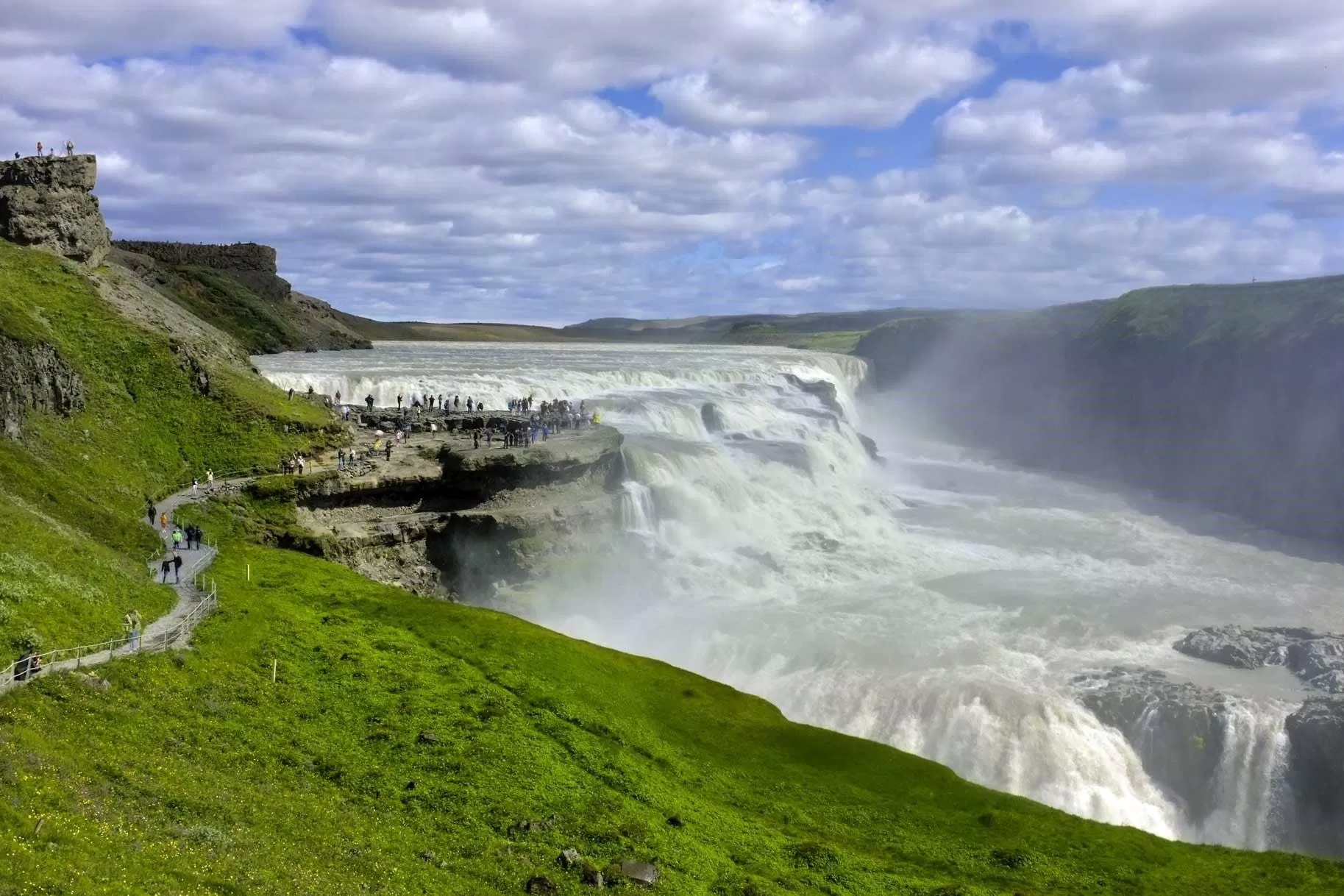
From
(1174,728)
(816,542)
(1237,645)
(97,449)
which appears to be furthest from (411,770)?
(816,542)

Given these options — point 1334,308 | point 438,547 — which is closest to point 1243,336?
point 1334,308

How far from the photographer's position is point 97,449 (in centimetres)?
4756

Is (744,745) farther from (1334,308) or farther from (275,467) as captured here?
(1334,308)

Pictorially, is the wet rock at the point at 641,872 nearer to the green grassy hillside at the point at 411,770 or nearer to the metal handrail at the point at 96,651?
the green grassy hillside at the point at 411,770

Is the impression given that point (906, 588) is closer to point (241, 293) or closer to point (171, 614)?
point (171, 614)

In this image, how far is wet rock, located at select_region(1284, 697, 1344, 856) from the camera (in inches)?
1411

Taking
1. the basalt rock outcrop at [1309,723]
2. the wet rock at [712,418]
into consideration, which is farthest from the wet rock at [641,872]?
the wet rock at [712,418]

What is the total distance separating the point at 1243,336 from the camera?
10394cm

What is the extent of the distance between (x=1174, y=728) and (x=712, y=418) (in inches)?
1934

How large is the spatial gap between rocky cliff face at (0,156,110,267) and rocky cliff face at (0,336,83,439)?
16.2 meters

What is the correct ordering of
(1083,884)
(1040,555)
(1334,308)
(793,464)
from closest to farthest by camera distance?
(1083,884) < (1040,555) < (793,464) < (1334,308)

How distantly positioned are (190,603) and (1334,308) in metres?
99.4

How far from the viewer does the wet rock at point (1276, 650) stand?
4491 cm

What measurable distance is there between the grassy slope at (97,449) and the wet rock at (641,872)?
47.9 ft
